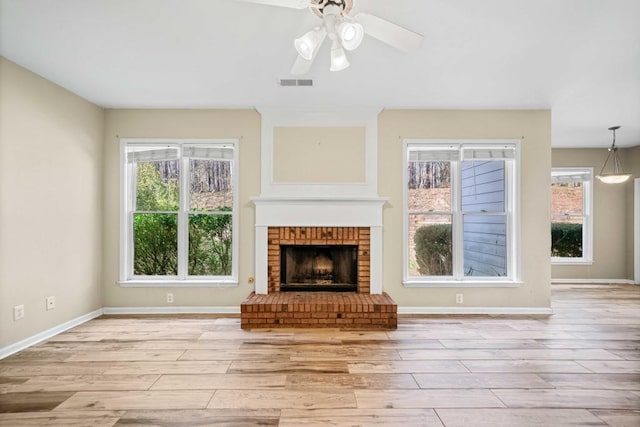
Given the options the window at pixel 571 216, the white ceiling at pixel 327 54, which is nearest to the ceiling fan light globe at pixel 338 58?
the white ceiling at pixel 327 54

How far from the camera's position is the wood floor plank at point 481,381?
2.39 m

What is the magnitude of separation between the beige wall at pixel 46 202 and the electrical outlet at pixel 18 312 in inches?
1.5

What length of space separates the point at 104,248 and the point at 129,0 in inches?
122

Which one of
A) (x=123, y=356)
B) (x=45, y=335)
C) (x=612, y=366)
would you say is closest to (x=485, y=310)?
(x=612, y=366)

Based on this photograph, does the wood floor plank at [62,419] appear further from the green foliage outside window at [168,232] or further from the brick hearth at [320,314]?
the green foliage outside window at [168,232]

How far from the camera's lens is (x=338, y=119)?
4.19m

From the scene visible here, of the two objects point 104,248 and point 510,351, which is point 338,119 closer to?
point 510,351

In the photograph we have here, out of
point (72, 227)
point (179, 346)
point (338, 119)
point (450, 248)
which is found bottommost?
point (179, 346)

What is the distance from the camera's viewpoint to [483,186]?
4.41m

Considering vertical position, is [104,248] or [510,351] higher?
[104,248]

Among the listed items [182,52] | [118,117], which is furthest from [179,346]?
[118,117]

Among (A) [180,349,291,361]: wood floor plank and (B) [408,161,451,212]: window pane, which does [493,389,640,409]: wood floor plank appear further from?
(B) [408,161,451,212]: window pane

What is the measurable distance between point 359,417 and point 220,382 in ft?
3.50

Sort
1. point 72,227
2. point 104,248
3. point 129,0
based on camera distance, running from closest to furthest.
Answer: point 129,0 → point 72,227 → point 104,248
